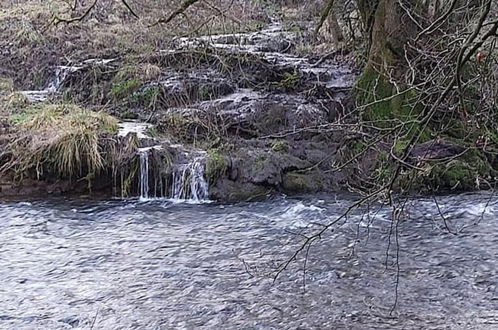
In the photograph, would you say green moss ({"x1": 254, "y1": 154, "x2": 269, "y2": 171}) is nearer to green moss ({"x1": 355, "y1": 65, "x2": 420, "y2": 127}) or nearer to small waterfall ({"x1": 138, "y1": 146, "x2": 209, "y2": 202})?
small waterfall ({"x1": 138, "y1": 146, "x2": 209, "y2": 202})

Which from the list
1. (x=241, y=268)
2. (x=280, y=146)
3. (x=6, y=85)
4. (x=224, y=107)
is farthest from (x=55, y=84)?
(x=241, y=268)

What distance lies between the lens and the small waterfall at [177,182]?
8.28 metres

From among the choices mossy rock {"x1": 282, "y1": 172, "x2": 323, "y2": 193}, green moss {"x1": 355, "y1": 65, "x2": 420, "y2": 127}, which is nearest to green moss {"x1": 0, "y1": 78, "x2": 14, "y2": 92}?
mossy rock {"x1": 282, "y1": 172, "x2": 323, "y2": 193}

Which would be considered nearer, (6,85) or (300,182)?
(300,182)

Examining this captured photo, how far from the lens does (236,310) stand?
4.78 metres

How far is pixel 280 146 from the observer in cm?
890

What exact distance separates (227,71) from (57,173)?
3965 mm

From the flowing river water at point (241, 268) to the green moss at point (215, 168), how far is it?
586 mm

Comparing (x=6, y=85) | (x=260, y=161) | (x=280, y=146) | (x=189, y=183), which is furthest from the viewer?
(x=6, y=85)

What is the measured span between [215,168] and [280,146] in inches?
42.3

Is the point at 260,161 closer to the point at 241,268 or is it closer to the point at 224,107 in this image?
the point at 224,107

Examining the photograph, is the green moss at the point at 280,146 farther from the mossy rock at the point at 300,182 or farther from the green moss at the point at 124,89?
the green moss at the point at 124,89

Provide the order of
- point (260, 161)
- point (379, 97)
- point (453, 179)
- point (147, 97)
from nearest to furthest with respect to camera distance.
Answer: point (453, 179) < point (260, 161) < point (379, 97) < point (147, 97)

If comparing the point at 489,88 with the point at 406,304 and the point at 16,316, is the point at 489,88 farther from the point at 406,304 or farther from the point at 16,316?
the point at 16,316
